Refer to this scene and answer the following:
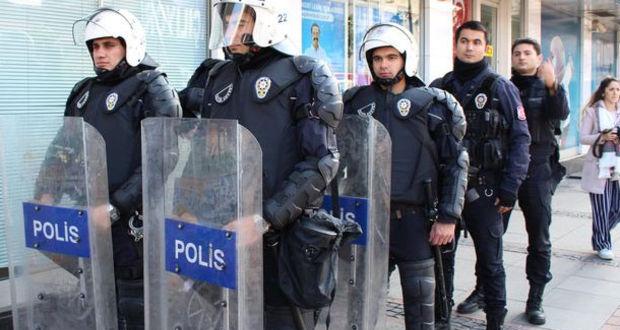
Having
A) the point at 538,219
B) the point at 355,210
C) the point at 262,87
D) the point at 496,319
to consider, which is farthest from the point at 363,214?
the point at 538,219

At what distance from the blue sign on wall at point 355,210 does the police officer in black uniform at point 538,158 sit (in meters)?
1.96

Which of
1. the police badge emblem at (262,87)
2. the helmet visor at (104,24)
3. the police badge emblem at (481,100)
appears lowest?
the police badge emblem at (481,100)

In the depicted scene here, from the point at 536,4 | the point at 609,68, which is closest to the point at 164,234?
the point at 536,4

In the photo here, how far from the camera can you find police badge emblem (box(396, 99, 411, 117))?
355 centimetres

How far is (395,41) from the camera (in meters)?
3.53

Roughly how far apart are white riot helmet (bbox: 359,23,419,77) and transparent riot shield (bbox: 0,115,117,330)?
4.78ft

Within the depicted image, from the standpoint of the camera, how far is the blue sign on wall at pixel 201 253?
237 centimetres

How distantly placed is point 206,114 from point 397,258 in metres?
1.26

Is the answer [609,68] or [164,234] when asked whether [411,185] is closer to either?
[164,234]

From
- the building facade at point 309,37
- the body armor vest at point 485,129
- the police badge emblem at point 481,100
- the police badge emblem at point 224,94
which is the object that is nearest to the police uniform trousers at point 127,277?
the building facade at point 309,37

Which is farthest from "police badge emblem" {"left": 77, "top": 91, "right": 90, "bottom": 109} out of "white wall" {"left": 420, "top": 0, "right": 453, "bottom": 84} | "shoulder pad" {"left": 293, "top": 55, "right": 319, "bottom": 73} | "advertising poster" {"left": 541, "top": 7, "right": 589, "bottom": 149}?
"advertising poster" {"left": 541, "top": 7, "right": 589, "bottom": 149}

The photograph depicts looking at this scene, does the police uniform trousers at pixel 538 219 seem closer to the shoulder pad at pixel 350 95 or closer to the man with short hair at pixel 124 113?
the shoulder pad at pixel 350 95

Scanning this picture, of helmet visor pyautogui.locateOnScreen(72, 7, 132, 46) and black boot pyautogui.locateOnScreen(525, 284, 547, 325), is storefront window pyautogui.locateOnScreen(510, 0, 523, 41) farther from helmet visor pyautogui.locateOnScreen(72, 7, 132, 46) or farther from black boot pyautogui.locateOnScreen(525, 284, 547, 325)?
helmet visor pyautogui.locateOnScreen(72, 7, 132, 46)

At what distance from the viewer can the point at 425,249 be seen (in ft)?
11.8
